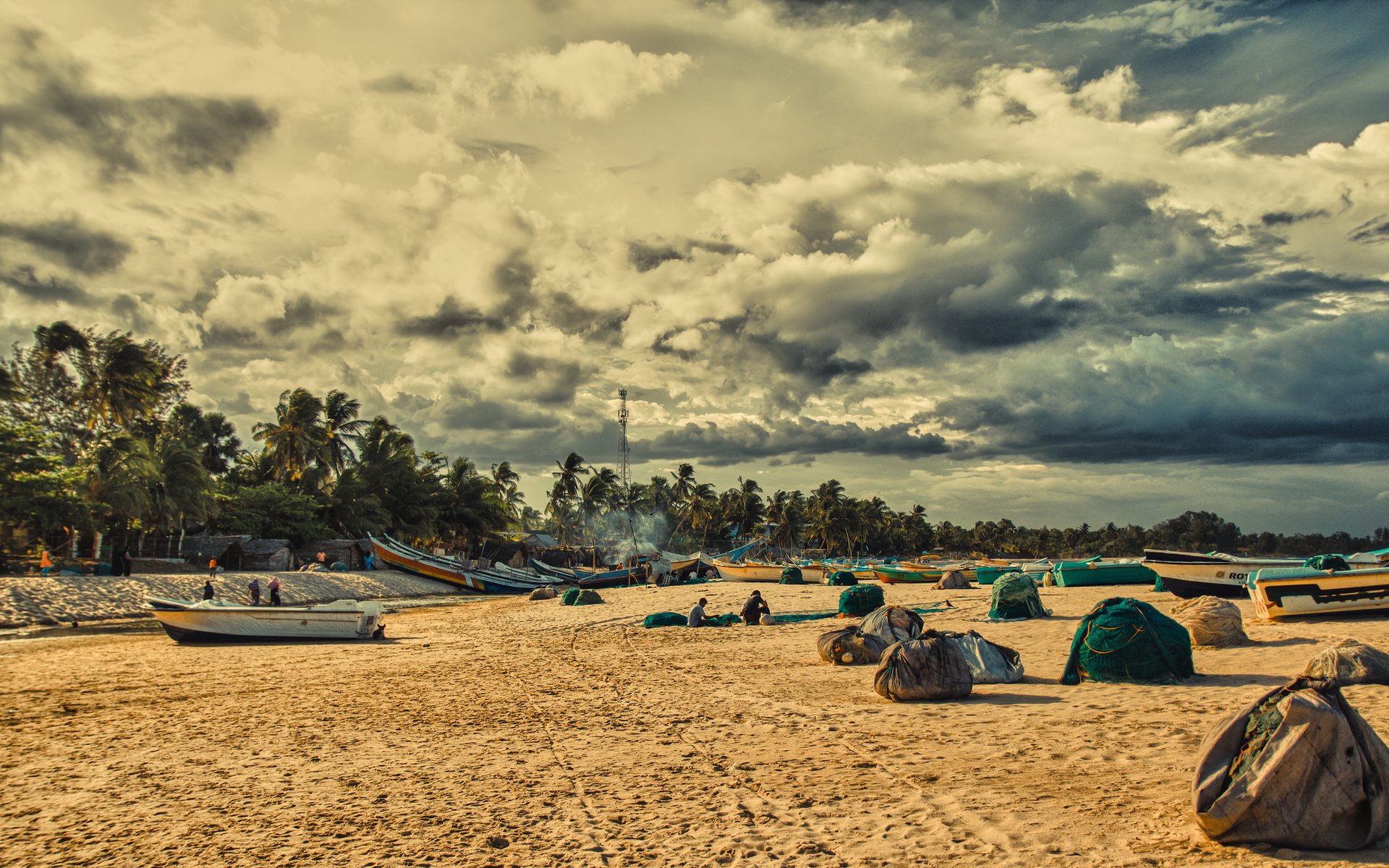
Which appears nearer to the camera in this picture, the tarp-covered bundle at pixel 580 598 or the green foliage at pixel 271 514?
the tarp-covered bundle at pixel 580 598

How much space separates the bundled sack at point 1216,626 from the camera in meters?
12.5

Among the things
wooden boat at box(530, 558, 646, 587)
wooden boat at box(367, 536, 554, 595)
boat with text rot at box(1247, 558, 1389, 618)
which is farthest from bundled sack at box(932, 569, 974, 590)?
wooden boat at box(367, 536, 554, 595)

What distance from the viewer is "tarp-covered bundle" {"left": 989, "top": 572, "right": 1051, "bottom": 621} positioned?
19203 mm

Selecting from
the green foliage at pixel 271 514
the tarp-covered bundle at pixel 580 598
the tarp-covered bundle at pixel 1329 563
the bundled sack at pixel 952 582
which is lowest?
the tarp-covered bundle at pixel 580 598

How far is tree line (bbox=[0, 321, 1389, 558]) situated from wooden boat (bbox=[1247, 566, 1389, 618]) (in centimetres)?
4201

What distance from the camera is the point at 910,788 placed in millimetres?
6328

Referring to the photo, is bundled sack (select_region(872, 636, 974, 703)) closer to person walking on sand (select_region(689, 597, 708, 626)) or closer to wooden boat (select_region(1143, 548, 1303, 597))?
person walking on sand (select_region(689, 597, 708, 626))

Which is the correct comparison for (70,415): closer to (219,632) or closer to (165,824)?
(219,632)

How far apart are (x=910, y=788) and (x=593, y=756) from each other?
123 inches

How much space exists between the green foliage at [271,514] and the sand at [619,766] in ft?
128

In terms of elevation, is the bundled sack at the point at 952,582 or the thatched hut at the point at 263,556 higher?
the thatched hut at the point at 263,556

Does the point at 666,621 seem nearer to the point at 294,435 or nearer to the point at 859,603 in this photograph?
the point at 859,603

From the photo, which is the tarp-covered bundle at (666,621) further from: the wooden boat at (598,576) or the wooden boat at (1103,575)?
the wooden boat at (598,576)

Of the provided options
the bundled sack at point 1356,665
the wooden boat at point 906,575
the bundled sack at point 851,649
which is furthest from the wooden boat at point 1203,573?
the wooden boat at point 906,575
